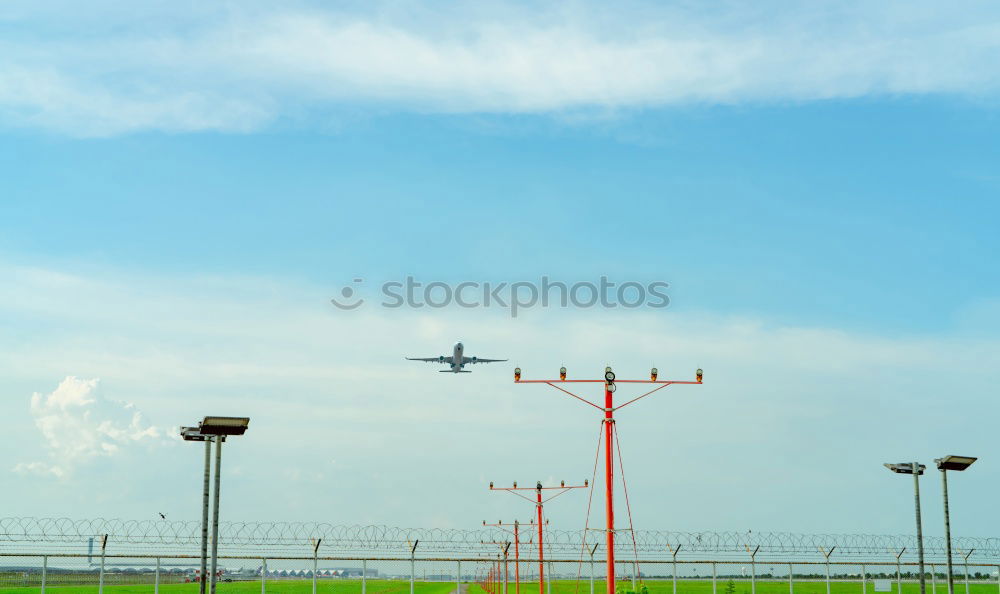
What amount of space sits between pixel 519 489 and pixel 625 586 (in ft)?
58.1

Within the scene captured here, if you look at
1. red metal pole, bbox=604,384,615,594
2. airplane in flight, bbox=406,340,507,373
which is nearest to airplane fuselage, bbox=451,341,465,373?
airplane in flight, bbox=406,340,507,373

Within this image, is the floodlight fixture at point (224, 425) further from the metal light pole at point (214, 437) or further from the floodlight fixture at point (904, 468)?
the floodlight fixture at point (904, 468)

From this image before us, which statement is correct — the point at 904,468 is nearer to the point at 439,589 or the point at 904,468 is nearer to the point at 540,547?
the point at 540,547

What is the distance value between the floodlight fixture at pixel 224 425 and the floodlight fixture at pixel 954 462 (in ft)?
89.4

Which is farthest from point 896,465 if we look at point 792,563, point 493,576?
point 493,576

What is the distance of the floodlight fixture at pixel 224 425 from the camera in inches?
1164

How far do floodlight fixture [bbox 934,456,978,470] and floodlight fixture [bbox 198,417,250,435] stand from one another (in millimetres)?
27247

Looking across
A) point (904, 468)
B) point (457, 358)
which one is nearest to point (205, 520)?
point (904, 468)

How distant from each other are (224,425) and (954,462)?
28368 millimetres

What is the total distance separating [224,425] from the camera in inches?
1172

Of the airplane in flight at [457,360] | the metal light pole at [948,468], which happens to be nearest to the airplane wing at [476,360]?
the airplane in flight at [457,360]

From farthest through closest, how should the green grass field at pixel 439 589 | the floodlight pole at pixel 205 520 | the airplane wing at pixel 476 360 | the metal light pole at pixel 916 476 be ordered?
the airplane wing at pixel 476 360 < the green grass field at pixel 439 589 < the metal light pole at pixel 916 476 < the floodlight pole at pixel 205 520

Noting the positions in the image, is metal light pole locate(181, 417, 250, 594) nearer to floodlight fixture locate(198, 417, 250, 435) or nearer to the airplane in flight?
floodlight fixture locate(198, 417, 250, 435)

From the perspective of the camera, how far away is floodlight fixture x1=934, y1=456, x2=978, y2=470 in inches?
1608
